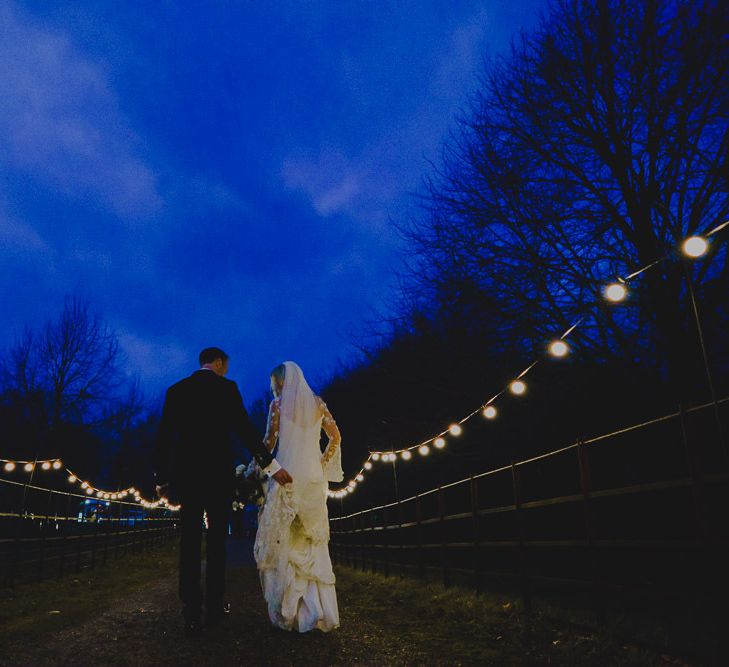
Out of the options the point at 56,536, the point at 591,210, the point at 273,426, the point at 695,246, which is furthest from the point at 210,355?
the point at 56,536

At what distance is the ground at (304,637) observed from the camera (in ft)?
11.8

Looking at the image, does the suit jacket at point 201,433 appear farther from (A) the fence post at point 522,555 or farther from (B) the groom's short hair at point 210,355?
(A) the fence post at point 522,555

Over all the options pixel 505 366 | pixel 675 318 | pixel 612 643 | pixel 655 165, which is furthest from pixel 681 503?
pixel 612 643

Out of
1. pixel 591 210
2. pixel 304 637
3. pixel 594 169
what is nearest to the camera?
pixel 304 637

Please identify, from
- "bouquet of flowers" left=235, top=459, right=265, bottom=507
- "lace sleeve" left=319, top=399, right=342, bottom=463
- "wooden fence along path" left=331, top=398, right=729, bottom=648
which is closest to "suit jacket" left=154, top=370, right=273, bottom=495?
"bouquet of flowers" left=235, top=459, right=265, bottom=507

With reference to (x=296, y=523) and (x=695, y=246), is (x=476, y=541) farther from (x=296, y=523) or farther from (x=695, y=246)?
(x=695, y=246)

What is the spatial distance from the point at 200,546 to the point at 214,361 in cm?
134

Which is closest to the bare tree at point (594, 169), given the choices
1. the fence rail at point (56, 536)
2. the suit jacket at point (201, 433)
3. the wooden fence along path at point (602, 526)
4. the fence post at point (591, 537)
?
the wooden fence along path at point (602, 526)

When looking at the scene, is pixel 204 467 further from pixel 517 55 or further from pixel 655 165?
pixel 517 55

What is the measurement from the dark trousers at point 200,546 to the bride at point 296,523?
358 mm

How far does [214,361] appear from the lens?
16.0 ft

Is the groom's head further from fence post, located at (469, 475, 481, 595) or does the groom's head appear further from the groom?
fence post, located at (469, 475, 481, 595)

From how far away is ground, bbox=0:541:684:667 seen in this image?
3609 millimetres

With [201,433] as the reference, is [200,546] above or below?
below
